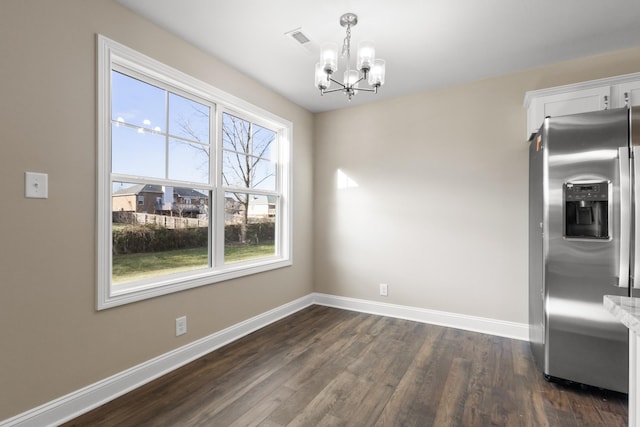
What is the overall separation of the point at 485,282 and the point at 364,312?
1443 mm

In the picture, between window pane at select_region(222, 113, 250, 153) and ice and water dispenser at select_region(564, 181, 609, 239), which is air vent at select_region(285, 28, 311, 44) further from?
ice and water dispenser at select_region(564, 181, 609, 239)

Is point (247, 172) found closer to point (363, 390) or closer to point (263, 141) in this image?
point (263, 141)

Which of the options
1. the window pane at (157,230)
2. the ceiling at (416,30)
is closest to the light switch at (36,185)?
the window pane at (157,230)

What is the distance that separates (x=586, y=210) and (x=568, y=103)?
1.00 m

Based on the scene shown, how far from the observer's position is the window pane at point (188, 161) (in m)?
2.60

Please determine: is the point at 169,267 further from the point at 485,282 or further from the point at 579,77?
the point at 579,77

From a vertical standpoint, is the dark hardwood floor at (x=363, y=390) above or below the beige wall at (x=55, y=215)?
below

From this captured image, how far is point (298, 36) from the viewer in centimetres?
248

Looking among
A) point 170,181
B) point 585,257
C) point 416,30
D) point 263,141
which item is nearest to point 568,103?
point 585,257

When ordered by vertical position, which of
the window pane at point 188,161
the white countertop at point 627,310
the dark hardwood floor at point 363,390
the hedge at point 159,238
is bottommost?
the dark hardwood floor at point 363,390

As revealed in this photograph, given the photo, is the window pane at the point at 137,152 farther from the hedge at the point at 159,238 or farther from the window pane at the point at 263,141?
the window pane at the point at 263,141

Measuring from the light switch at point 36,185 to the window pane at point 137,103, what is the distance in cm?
65

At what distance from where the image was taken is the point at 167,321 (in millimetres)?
2445

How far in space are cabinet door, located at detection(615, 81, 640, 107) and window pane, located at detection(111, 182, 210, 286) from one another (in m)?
3.52
